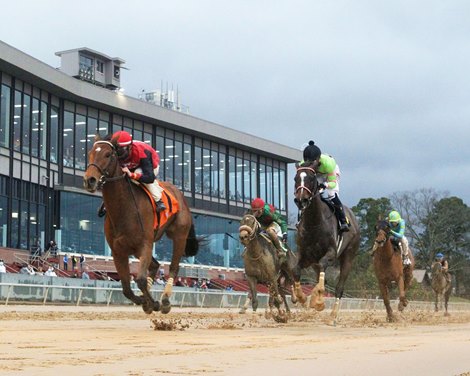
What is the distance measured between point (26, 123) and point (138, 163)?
39.5m

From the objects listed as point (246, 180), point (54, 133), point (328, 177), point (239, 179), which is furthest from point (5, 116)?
point (328, 177)

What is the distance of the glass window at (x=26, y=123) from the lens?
49.9 metres

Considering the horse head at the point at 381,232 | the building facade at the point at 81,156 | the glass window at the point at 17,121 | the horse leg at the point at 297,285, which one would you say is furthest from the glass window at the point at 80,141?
the horse leg at the point at 297,285

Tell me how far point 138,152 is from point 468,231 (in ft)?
305

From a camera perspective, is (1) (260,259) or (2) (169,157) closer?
(1) (260,259)

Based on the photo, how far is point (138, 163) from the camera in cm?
1265

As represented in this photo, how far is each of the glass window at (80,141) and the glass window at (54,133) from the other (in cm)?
184

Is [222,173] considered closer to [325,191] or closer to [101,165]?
[325,191]

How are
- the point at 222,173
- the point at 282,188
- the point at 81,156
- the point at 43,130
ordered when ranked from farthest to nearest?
1. the point at 282,188
2. the point at 222,173
3. the point at 81,156
4. the point at 43,130

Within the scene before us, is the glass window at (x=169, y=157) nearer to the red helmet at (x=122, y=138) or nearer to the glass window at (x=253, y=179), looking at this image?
the glass window at (x=253, y=179)

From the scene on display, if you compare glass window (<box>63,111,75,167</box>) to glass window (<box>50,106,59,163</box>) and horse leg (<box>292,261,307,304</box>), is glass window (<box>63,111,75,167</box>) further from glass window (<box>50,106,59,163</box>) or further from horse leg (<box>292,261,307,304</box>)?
horse leg (<box>292,261,307,304</box>)

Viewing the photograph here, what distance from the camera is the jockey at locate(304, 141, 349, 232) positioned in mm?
15023

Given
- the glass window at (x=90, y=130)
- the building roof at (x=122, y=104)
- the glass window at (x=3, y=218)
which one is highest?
the building roof at (x=122, y=104)

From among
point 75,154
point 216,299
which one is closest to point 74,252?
point 75,154
